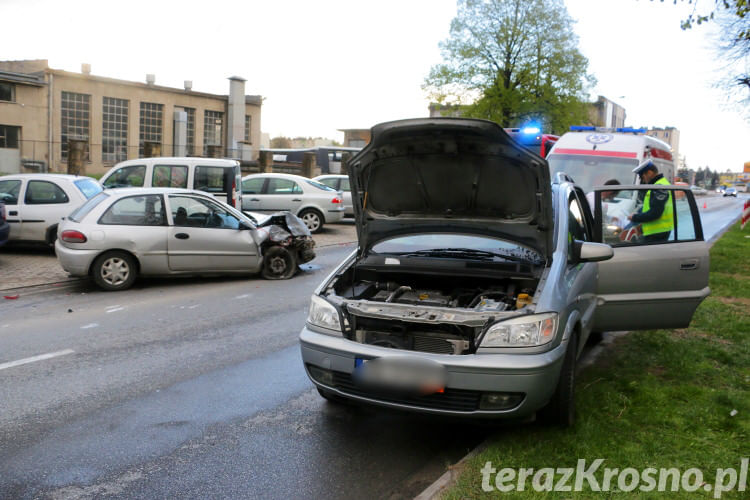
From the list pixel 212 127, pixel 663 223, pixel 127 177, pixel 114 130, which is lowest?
pixel 663 223

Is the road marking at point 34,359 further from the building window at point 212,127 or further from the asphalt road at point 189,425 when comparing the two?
the building window at point 212,127

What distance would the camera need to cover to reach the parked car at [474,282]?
4.06 metres

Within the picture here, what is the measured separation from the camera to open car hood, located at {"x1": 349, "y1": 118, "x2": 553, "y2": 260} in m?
4.70

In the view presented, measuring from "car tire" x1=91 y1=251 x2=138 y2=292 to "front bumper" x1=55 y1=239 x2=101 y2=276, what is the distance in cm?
9

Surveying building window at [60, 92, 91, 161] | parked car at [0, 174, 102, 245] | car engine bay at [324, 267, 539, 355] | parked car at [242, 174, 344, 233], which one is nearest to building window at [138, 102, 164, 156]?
building window at [60, 92, 91, 161]

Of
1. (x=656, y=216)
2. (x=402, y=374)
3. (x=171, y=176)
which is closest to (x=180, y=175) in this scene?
(x=171, y=176)

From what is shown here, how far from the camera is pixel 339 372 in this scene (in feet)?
14.1

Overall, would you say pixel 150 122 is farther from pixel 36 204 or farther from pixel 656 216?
pixel 656 216

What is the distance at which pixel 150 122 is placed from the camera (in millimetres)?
47562

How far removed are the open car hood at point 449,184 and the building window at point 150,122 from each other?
44.4 meters

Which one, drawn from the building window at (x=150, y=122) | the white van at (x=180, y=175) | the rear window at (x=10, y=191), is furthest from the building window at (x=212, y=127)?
the rear window at (x=10, y=191)

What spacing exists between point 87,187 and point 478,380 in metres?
11.8

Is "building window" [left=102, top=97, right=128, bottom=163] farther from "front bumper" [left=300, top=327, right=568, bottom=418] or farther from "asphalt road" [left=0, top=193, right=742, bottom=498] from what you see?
"front bumper" [left=300, top=327, right=568, bottom=418]

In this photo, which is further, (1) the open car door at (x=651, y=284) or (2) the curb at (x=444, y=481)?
(1) the open car door at (x=651, y=284)
